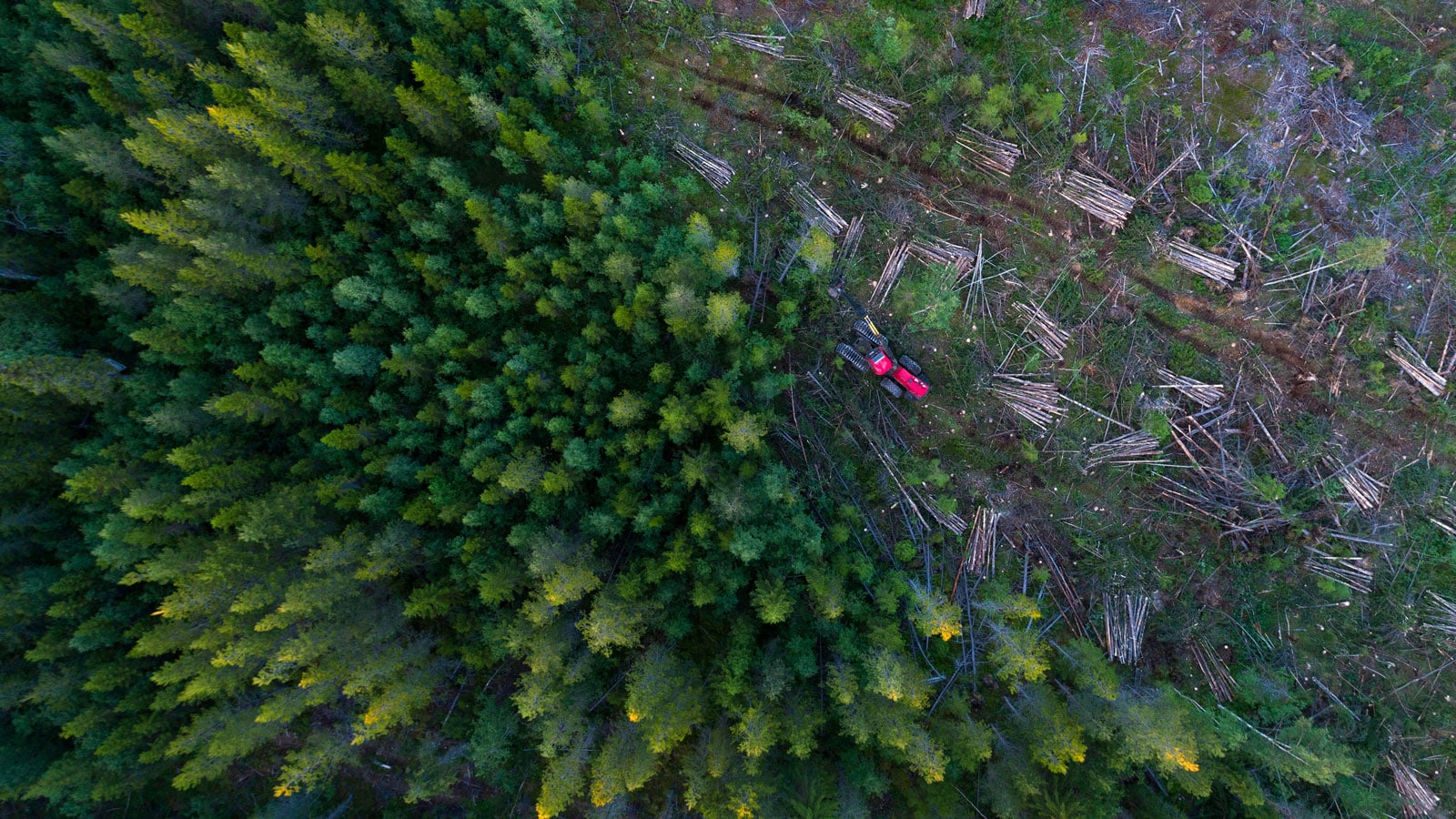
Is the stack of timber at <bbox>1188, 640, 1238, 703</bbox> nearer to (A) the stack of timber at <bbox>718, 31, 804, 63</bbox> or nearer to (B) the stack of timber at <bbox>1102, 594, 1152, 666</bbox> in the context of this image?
(B) the stack of timber at <bbox>1102, 594, 1152, 666</bbox>

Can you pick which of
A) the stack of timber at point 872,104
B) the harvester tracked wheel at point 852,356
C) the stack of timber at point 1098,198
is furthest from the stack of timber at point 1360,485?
the stack of timber at point 872,104

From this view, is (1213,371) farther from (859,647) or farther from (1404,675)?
(859,647)

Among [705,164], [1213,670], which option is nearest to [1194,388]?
[1213,670]

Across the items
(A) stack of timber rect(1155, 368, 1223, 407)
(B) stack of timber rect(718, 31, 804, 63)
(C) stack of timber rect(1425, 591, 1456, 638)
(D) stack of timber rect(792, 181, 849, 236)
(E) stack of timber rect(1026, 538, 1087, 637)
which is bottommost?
(E) stack of timber rect(1026, 538, 1087, 637)

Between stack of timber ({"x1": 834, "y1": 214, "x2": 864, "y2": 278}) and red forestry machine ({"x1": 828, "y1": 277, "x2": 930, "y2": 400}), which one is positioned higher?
stack of timber ({"x1": 834, "y1": 214, "x2": 864, "y2": 278})

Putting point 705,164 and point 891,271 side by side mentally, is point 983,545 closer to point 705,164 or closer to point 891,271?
point 891,271

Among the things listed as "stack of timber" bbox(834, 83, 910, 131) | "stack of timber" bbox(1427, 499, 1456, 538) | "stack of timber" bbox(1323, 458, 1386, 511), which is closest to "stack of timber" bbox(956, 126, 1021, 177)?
"stack of timber" bbox(834, 83, 910, 131)
